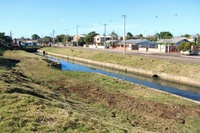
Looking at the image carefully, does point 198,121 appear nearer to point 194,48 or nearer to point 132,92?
point 132,92

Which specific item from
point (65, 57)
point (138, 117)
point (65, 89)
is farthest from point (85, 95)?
point (65, 57)

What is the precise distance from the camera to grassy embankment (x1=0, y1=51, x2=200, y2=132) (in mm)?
7352

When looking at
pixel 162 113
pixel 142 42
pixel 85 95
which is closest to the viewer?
pixel 162 113

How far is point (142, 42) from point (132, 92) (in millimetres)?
55631

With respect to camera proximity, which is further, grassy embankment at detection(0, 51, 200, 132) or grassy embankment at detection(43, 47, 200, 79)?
grassy embankment at detection(43, 47, 200, 79)

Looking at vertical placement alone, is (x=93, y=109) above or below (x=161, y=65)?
below

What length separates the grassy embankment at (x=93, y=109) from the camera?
289 inches

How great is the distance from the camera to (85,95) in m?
15.5

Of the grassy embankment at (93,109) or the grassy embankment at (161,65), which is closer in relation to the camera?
the grassy embankment at (93,109)

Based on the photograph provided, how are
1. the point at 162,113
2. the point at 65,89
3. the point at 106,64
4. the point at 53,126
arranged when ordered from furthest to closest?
1. the point at 106,64
2. the point at 65,89
3. the point at 162,113
4. the point at 53,126

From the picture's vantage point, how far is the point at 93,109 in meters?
11.9

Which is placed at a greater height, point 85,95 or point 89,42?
point 89,42

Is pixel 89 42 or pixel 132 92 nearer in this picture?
pixel 132 92

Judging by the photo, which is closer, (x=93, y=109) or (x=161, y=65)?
(x=93, y=109)
